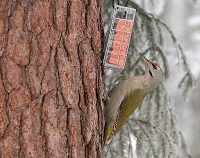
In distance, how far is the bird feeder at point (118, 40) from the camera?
128 inches

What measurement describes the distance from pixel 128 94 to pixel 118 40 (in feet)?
2.02

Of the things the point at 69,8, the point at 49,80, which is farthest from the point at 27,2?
the point at 49,80

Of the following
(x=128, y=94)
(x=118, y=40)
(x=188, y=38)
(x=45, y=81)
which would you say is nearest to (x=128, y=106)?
(x=128, y=94)

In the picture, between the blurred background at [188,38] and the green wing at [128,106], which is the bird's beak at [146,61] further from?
the blurred background at [188,38]

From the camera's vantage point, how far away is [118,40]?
332 cm

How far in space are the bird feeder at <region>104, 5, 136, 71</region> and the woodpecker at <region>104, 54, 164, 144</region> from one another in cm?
43

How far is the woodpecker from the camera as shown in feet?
11.8

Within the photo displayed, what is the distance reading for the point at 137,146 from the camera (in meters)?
3.85

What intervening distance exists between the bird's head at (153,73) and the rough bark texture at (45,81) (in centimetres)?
117

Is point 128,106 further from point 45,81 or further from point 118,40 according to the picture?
point 45,81

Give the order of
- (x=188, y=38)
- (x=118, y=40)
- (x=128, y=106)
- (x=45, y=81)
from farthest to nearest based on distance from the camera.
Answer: (x=188, y=38) < (x=128, y=106) < (x=118, y=40) < (x=45, y=81)

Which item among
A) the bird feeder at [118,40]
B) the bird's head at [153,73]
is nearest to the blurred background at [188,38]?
the bird's head at [153,73]

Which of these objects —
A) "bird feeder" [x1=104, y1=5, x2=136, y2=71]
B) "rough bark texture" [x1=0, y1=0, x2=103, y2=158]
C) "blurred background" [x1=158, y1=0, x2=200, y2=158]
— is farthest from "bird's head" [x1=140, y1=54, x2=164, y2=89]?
"blurred background" [x1=158, y1=0, x2=200, y2=158]

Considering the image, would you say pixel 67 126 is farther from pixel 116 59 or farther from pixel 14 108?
pixel 116 59
